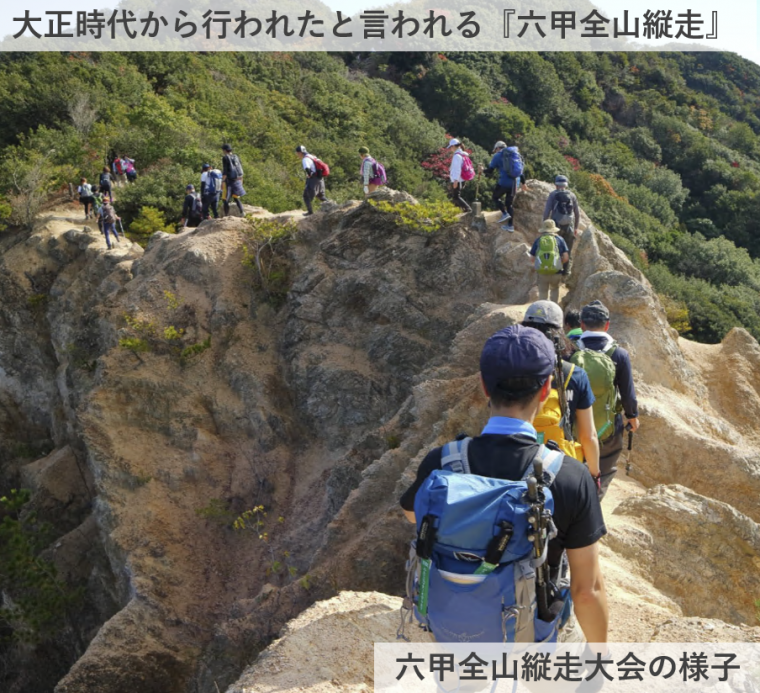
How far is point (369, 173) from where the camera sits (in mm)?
15062

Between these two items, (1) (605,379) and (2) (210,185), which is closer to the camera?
(1) (605,379)

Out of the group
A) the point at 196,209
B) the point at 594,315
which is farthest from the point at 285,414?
the point at 594,315

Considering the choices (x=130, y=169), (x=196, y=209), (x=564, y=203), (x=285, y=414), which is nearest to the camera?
(x=564, y=203)

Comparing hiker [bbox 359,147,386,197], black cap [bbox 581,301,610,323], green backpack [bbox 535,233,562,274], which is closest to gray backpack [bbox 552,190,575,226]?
green backpack [bbox 535,233,562,274]

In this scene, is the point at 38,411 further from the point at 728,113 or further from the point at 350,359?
the point at 728,113

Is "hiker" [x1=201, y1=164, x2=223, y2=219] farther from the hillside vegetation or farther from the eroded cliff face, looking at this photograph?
the hillside vegetation

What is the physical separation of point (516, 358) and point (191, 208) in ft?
53.1

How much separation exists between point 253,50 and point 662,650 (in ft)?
156

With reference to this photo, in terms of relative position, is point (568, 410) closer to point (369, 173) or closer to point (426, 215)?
point (426, 215)

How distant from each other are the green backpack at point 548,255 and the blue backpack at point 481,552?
23.5 ft

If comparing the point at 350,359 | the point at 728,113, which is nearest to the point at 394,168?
the point at 350,359

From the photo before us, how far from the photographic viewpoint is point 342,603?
5910 millimetres

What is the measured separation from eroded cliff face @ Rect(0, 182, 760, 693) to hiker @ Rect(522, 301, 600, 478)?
9.83 feet

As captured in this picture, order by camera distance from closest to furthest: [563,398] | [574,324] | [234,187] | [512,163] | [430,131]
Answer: [563,398], [574,324], [512,163], [234,187], [430,131]
